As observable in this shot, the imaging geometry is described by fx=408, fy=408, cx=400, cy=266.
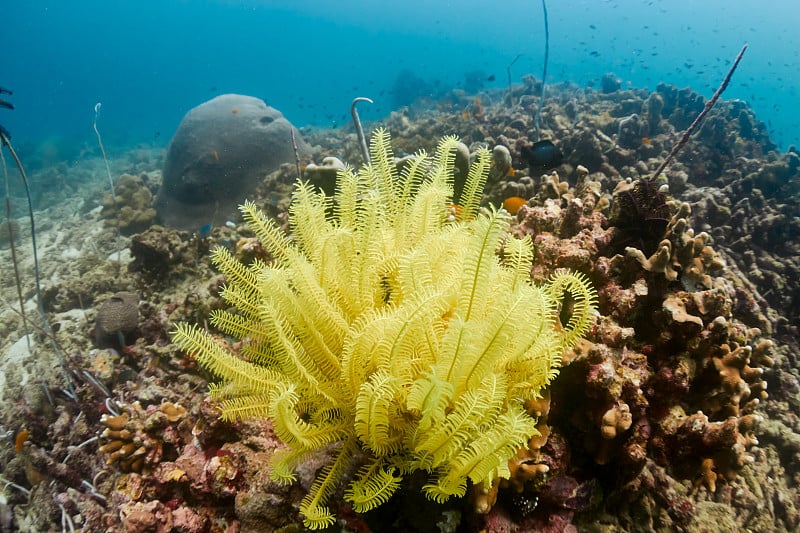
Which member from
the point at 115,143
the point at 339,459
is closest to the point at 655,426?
the point at 339,459

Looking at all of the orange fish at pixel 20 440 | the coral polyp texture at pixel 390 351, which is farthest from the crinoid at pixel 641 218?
the orange fish at pixel 20 440

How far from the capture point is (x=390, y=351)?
2.17 m

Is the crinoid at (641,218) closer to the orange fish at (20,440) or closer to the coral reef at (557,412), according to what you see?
the coral reef at (557,412)

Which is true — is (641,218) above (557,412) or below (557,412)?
above

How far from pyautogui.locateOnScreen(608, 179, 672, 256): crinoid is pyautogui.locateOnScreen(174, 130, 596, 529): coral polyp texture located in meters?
1.70

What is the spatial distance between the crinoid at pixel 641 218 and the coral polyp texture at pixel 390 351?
1696 mm

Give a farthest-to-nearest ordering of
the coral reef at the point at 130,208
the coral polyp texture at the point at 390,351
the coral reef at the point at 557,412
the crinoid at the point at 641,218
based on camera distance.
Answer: the coral reef at the point at 130,208 < the crinoid at the point at 641,218 < the coral reef at the point at 557,412 < the coral polyp texture at the point at 390,351

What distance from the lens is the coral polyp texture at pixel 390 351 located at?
1.98 m

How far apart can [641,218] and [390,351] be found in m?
3.39

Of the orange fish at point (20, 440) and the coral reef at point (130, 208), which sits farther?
the coral reef at point (130, 208)

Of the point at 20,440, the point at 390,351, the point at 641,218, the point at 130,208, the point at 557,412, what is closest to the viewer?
the point at 390,351

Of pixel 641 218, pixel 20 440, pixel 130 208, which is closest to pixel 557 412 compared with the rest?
pixel 641 218

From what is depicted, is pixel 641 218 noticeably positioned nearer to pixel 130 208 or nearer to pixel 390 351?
pixel 390 351

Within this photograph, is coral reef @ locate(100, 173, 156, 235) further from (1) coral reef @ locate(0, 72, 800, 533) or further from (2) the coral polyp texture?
(2) the coral polyp texture
